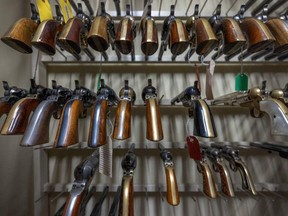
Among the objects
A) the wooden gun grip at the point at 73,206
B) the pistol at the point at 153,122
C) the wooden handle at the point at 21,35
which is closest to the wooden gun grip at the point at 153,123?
the pistol at the point at 153,122

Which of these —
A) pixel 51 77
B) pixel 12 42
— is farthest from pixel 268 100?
pixel 51 77

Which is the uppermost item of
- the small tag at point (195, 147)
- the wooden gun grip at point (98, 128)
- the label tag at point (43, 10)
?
the label tag at point (43, 10)

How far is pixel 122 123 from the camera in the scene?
1.42 feet

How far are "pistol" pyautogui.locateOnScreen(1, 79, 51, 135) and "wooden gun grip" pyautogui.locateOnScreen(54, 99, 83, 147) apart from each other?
105 mm

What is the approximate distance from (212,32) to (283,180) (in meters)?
0.73

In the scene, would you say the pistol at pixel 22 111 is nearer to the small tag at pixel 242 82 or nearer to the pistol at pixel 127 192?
the pistol at pixel 127 192

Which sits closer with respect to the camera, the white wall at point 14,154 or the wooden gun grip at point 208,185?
the wooden gun grip at point 208,185

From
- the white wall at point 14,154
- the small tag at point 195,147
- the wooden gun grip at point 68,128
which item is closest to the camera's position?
the wooden gun grip at point 68,128

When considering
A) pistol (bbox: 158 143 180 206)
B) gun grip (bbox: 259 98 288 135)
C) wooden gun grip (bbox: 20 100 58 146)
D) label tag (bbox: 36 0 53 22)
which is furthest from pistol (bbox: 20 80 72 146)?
gun grip (bbox: 259 98 288 135)

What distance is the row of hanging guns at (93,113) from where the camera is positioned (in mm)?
392

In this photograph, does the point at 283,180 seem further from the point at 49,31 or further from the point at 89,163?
the point at 49,31

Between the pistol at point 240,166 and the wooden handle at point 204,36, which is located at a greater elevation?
the wooden handle at point 204,36

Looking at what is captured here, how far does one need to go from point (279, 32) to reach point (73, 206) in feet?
2.04

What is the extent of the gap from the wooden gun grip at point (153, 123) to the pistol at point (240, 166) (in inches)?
11.0
